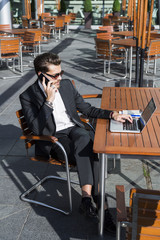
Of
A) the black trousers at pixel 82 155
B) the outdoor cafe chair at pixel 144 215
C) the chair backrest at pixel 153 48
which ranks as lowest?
the black trousers at pixel 82 155

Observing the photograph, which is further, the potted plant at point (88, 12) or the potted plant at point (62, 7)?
the potted plant at point (62, 7)

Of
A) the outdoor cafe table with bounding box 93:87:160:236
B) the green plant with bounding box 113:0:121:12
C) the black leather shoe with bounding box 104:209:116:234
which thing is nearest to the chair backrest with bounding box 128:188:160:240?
the outdoor cafe table with bounding box 93:87:160:236

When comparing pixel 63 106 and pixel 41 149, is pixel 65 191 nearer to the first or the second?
pixel 41 149

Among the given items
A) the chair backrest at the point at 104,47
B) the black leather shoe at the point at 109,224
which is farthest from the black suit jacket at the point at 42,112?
the chair backrest at the point at 104,47

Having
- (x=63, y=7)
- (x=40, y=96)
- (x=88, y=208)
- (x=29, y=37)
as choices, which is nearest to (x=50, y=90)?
(x=40, y=96)

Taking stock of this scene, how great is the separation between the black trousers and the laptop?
276 mm

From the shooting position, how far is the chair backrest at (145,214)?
4.29 feet

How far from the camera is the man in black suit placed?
242 centimetres

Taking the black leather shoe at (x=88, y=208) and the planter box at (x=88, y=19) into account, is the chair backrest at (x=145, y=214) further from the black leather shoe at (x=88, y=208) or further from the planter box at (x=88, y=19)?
the planter box at (x=88, y=19)

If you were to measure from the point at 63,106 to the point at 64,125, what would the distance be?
16 cm

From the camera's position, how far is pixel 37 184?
2.98m

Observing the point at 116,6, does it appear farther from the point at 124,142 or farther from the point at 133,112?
the point at 124,142

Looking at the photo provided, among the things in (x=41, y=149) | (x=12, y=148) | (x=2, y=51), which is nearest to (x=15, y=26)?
(x=2, y=51)

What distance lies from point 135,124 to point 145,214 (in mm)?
1056
